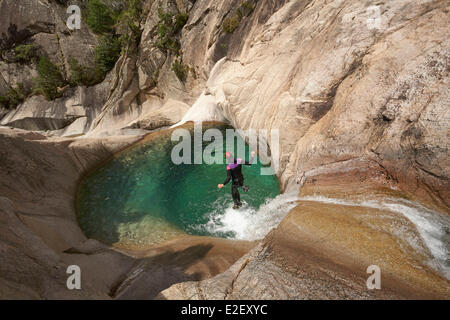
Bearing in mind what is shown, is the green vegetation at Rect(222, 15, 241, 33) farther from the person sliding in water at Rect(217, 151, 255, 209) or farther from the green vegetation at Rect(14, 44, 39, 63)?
the green vegetation at Rect(14, 44, 39, 63)

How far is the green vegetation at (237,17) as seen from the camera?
Answer: 11.5 meters

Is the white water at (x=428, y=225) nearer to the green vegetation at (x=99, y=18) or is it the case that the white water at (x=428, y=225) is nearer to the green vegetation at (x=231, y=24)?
the green vegetation at (x=231, y=24)

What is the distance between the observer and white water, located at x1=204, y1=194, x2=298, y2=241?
5723 millimetres

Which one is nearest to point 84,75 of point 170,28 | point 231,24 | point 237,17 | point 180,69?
point 170,28

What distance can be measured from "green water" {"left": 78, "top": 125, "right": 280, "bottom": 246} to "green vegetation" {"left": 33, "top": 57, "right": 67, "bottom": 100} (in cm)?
1432

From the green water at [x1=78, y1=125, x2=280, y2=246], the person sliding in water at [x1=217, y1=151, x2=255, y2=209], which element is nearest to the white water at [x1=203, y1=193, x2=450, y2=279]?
the green water at [x1=78, y1=125, x2=280, y2=246]

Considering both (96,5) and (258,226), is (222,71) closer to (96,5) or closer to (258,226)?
(258,226)

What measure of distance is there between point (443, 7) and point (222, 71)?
10103mm

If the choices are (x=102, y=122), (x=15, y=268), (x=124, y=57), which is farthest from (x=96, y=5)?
(x=15, y=268)

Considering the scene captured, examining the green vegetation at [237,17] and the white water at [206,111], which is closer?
the green vegetation at [237,17]

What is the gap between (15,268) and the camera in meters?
3.27

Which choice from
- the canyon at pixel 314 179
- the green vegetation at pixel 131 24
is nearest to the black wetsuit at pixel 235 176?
the canyon at pixel 314 179

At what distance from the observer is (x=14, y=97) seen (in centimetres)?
1972

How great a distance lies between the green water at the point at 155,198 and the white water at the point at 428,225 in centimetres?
356
